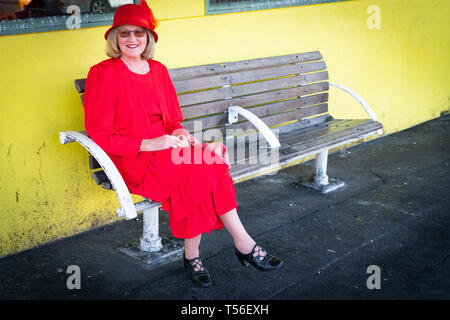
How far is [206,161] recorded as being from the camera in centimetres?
278

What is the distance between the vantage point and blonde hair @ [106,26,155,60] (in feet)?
9.59

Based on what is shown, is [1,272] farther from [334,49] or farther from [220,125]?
[334,49]

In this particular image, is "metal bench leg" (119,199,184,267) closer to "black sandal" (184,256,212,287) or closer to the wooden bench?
the wooden bench

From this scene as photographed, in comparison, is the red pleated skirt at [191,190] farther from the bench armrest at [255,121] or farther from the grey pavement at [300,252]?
the bench armrest at [255,121]

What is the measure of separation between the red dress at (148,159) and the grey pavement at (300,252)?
0.41 metres

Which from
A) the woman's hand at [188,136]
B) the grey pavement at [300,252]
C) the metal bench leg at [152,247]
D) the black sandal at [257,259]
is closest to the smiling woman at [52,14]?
the woman's hand at [188,136]

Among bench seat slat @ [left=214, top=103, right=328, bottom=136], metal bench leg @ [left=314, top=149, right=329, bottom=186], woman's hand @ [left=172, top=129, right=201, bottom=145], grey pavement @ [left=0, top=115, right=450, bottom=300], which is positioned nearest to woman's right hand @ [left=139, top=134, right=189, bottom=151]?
woman's hand @ [left=172, top=129, right=201, bottom=145]

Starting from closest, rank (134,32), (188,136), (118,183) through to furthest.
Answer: (118,183) < (134,32) < (188,136)

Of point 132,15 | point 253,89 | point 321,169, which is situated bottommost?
point 321,169

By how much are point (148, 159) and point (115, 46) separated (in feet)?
2.26

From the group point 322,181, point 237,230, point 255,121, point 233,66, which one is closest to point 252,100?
point 233,66

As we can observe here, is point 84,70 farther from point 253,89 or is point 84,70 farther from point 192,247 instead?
point 192,247

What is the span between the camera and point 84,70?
134 inches
